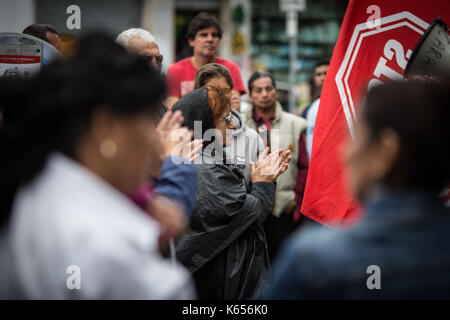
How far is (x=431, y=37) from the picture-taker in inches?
110

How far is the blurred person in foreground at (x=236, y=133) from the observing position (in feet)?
11.5

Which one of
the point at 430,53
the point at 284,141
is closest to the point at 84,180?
the point at 430,53

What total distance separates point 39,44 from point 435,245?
2543mm

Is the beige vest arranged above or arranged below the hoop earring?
below

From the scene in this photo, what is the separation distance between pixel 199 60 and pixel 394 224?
3786 millimetres

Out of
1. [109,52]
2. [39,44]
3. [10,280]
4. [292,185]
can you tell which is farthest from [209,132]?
[292,185]

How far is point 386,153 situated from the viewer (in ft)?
4.97

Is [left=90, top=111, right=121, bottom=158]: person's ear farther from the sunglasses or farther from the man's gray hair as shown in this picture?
the man's gray hair

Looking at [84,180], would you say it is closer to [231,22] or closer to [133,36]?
[133,36]

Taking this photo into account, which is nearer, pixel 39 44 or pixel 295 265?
pixel 295 265

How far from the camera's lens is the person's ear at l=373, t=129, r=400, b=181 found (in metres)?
1.50

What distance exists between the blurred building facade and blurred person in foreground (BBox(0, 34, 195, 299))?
918 cm

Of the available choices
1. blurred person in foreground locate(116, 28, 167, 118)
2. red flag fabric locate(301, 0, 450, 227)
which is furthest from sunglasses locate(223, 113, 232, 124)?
blurred person in foreground locate(116, 28, 167, 118)
